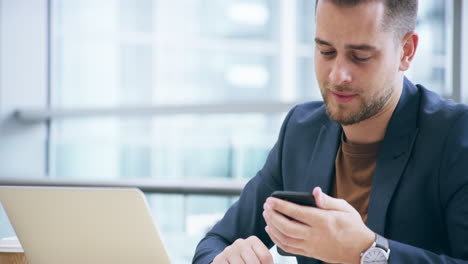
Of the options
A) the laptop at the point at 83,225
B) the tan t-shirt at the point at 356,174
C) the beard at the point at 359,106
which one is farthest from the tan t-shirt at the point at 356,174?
the laptop at the point at 83,225

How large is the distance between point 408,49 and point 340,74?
0.68 ft

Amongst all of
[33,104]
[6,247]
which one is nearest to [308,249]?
[6,247]

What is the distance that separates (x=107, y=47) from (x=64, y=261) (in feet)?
11.1

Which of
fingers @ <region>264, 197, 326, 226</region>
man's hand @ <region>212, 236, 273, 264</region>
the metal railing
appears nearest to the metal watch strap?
fingers @ <region>264, 197, 326, 226</region>

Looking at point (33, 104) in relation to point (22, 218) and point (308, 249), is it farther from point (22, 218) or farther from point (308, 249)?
point (308, 249)

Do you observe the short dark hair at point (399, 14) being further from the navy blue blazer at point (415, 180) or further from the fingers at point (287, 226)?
the fingers at point (287, 226)

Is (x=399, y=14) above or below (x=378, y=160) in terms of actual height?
above

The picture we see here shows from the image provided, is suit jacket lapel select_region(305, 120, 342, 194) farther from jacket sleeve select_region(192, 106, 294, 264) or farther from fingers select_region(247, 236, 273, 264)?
fingers select_region(247, 236, 273, 264)

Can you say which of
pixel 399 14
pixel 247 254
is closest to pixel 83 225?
pixel 247 254

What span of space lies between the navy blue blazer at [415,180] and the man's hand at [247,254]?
0.14m

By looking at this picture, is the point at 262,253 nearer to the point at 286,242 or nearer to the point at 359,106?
the point at 286,242

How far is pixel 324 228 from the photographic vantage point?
3.69ft

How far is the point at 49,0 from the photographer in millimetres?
4359

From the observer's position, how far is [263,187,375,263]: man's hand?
44.3 inches
